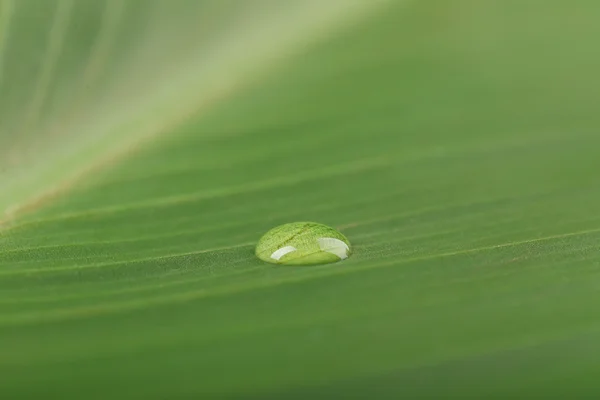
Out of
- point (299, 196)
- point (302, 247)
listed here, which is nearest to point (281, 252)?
point (302, 247)

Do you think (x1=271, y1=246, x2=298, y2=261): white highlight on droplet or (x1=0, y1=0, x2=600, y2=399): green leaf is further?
(x1=271, y1=246, x2=298, y2=261): white highlight on droplet

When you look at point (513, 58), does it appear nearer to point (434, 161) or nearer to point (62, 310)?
point (434, 161)

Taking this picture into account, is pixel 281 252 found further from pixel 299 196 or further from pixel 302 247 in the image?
pixel 299 196

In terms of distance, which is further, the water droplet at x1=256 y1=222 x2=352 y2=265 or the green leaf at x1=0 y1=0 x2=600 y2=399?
the water droplet at x1=256 y1=222 x2=352 y2=265

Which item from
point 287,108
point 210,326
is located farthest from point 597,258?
point 287,108

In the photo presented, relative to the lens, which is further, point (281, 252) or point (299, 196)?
point (299, 196)
